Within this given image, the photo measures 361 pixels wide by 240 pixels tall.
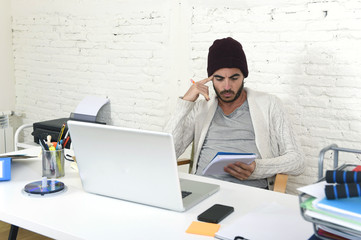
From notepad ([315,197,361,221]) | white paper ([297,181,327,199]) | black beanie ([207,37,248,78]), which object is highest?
black beanie ([207,37,248,78])

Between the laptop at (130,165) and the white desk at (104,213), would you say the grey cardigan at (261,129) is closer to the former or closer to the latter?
the white desk at (104,213)

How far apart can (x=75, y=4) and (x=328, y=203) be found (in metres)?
3.20

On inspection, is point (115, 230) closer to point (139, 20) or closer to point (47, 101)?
point (139, 20)

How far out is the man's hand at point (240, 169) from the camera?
1776mm

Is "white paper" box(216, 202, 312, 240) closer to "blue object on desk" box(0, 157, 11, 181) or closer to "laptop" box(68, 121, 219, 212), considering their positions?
"laptop" box(68, 121, 219, 212)

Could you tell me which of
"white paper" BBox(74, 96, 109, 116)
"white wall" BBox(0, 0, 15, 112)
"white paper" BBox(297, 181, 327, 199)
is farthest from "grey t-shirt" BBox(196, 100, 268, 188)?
"white wall" BBox(0, 0, 15, 112)

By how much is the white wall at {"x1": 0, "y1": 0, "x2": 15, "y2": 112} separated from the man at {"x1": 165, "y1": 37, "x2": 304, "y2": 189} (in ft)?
7.74

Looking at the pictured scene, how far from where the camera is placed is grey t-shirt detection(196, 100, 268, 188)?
2.24 meters

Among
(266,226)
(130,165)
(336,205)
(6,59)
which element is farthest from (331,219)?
(6,59)

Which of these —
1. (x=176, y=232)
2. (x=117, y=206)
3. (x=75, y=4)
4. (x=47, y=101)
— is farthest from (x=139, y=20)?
(x=176, y=232)

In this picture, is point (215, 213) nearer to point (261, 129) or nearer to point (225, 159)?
point (225, 159)

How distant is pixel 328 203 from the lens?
2.39 ft

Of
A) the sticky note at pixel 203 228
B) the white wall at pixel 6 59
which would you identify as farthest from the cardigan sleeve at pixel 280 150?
the white wall at pixel 6 59

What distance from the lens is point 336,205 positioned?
2.36 ft
